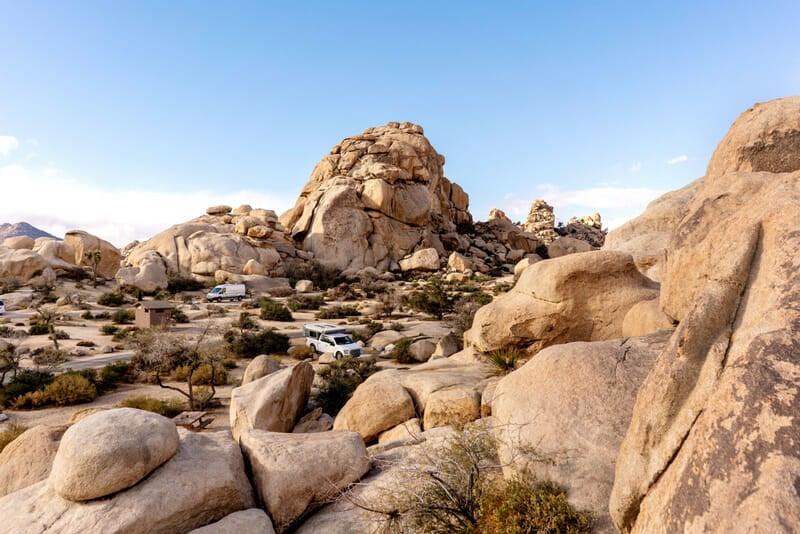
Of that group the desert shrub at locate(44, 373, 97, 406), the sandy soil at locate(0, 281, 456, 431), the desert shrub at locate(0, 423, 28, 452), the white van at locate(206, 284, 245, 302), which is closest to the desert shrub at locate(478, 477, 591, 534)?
the sandy soil at locate(0, 281, 456, 431)

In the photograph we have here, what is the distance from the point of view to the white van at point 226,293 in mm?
37141

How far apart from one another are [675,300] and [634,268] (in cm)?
554

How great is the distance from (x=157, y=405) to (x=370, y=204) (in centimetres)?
4508

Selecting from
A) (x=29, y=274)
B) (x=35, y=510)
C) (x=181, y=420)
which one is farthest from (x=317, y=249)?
(x=35, y=510)

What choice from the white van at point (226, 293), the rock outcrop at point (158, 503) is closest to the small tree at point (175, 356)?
the rock outcrop at point (158, 503)

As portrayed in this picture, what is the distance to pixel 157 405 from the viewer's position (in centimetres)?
1387

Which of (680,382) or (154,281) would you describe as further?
(154,281)

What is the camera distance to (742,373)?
10.9 feet

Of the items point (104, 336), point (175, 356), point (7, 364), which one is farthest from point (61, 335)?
point (175, 356)

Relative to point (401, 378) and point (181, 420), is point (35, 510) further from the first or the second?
point (401, 378)

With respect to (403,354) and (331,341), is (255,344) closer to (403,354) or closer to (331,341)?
(331,341)

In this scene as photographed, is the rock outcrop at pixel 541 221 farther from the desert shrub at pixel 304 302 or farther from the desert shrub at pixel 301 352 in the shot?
the desert shrub at pixel 301 352

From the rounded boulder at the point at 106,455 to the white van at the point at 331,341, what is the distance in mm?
14097

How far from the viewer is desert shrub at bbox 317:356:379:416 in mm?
14039
